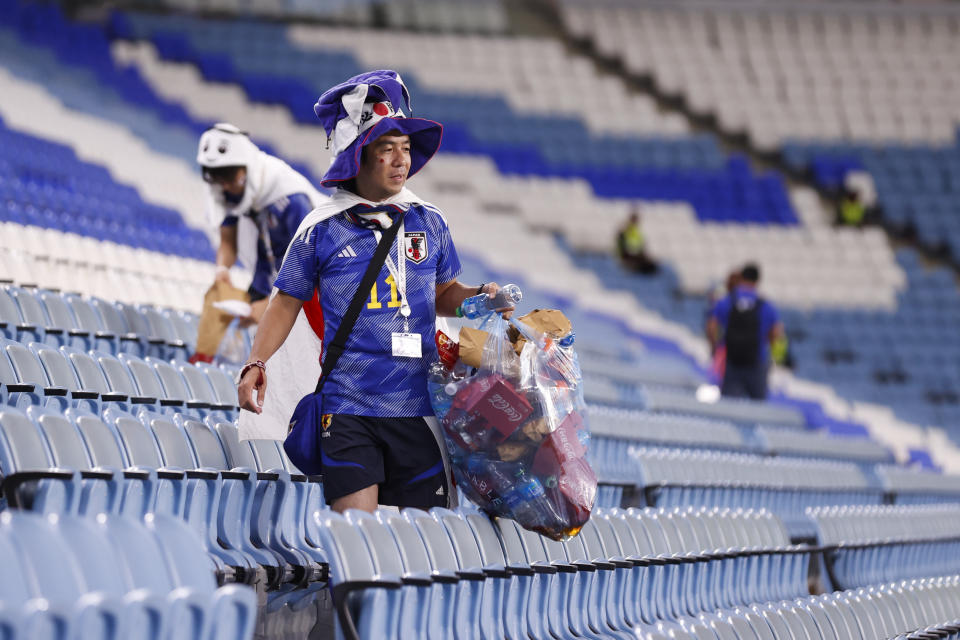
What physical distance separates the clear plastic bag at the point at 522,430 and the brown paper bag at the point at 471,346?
0.01 m

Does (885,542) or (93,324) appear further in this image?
(885,542)

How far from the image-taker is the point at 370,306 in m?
2.55

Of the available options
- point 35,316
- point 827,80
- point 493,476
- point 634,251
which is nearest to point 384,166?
point 493,476

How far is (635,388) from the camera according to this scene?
25.6 ft

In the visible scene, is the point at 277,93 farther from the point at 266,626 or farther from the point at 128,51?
the point at 266,626

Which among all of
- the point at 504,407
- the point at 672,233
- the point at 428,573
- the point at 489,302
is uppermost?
the point at 672,233

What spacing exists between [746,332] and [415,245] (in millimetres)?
5007

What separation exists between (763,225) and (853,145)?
1.74 m

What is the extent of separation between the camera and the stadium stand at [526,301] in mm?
2402

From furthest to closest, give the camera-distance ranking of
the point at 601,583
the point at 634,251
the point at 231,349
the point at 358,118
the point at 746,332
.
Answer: the point at 634,251
the point at 746,332
the point at 231,349
the point at 601,583
the point at 358,118

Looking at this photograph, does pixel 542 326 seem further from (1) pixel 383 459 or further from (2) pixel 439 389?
(1) pixel 383 459

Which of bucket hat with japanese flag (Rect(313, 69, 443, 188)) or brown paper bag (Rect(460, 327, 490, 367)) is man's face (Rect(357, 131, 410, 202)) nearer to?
bucket hat with japanese flag (Rect(313, 69, 443, 188))

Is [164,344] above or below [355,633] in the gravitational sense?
above

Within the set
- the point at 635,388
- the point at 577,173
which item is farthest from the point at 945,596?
the point at 577,173
